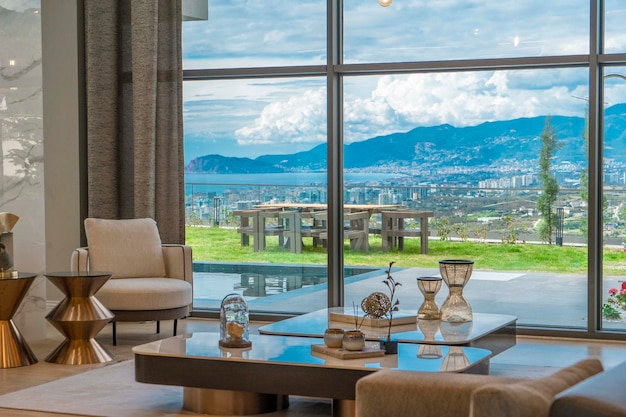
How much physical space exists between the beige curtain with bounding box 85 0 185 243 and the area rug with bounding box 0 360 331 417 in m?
2.62

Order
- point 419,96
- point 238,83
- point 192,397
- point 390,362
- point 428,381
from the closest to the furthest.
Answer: point 428,381 → point 390,362 → point 192,397 → point 419,96 → point 238,83

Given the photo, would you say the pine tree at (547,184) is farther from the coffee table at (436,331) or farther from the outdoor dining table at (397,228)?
the coffee table at (436,331)

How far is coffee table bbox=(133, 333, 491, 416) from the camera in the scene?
14.0 feet

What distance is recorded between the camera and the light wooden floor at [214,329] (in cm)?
558

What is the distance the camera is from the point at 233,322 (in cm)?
486

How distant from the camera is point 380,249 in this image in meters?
7.66

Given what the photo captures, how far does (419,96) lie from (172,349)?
3.59m

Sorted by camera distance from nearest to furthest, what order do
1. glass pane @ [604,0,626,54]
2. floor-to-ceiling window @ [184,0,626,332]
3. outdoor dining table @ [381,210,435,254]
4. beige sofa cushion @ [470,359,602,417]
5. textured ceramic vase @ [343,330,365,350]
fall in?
1. beige sofa cushion @ [470,359,602,417]
2. textured ceramic vase @ [343,330,365,350]
3. glass pane @ [604,0,626,54]
4. floor-to-ceiling window @ [184,0,626,332]
5. outdoor dining table @ [381,210,435,254]

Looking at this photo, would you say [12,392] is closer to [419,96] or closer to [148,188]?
[148,188]

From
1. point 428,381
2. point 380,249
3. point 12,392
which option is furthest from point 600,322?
point 428,381

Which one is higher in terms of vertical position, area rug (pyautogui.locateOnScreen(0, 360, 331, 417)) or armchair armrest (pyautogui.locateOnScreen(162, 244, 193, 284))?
armchair armrest (pyautogui.locateOnScreen(162, 244, 193, 284))

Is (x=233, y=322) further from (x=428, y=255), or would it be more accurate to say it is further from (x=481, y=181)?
(x=481, y=181)

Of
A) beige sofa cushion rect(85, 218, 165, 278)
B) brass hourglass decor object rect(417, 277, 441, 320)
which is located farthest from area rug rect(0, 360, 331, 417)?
beige sofa cushion rect(85, 218, 165, 278)

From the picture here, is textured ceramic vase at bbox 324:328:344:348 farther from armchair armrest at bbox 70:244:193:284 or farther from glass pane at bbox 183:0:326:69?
glass pane at bbox 183:0:326:69
